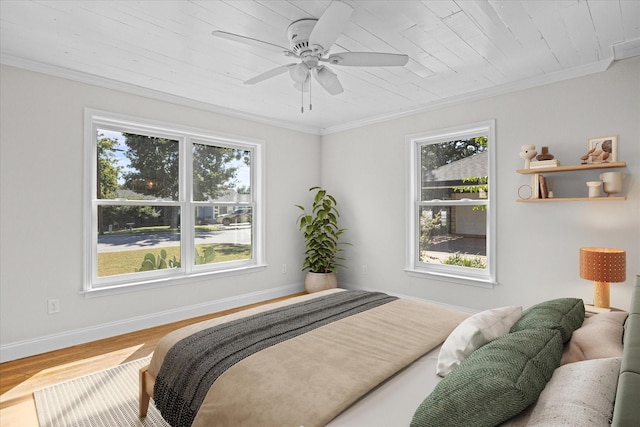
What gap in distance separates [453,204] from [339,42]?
240 centimetres

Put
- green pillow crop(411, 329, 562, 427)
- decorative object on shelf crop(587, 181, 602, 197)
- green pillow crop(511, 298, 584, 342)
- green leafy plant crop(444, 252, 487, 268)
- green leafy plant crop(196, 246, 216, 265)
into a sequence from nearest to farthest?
green pillow crop(411, 329, 562, 427) → green pillow crop(511, 298, 584, 342) → decorative object on shelf crop(587, 181, 602, 197) → green leafy plant crop(444, 252, 487, 268) → green leafy plant crop(196, 246, 216, 265)

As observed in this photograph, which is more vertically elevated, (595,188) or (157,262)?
(595,188)

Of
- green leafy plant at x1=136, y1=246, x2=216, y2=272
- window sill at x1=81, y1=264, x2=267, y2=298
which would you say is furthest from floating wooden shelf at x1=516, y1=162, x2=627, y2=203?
green leafy plant at x1=136, y1=246, x2=216, y2=272

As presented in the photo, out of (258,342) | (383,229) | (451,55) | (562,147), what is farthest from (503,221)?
(258,342)

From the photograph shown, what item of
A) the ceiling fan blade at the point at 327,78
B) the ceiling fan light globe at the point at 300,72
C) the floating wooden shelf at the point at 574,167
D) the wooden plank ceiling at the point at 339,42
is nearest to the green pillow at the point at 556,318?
the floating wooden shelf at the point at 574,167

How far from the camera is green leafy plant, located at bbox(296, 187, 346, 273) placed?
4922 mm

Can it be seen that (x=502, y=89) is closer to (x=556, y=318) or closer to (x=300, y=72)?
(x=300, y=72)

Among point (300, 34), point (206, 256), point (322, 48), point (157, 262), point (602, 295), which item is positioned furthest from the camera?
point (206, 256)

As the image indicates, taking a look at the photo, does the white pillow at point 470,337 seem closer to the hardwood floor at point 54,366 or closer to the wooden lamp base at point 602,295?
the wooden lamp base at point 602,295

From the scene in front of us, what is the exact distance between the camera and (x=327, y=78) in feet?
8.46

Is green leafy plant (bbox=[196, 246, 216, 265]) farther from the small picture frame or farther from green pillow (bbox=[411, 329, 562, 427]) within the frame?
the small picture frame

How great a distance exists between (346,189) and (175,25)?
3211mm

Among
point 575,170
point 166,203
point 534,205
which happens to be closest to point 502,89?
point 575,170

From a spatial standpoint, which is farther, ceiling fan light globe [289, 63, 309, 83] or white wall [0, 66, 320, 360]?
white wall [0, 66, 320, 360]
